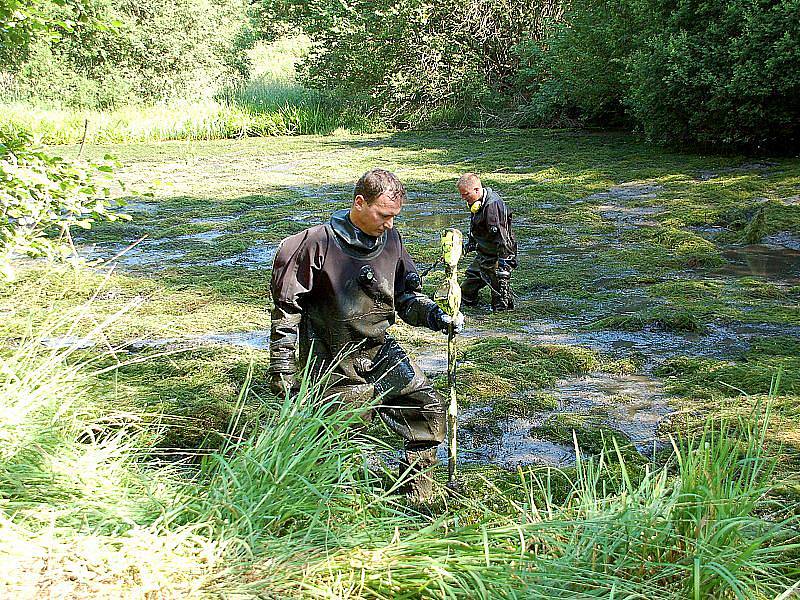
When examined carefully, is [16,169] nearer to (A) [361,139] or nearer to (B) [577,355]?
(B) [577,355]

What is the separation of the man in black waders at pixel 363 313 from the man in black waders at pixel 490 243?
130 inches

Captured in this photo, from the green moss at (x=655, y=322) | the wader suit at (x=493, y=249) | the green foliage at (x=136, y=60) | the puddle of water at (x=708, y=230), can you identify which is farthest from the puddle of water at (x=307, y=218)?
the green foliage at (x=136, y=60)

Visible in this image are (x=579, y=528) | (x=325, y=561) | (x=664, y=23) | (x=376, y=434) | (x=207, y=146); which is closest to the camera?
(x=325, y=561)

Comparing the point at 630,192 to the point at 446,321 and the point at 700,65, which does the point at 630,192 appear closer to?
the point at 700,65

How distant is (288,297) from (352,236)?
430 mm

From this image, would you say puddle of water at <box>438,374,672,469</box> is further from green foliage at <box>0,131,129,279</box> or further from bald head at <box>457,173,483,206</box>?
green foliage at <box>0,131,129,279</box>

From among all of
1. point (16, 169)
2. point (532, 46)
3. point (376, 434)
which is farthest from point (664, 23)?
point (16, 169)

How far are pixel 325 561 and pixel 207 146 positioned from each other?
20650mm

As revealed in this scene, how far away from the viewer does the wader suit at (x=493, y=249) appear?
7.55 meters

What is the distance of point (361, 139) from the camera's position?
23359 mm

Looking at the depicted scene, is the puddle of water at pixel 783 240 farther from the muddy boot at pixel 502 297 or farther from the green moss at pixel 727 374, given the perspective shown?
the green moss at pixel 727 374

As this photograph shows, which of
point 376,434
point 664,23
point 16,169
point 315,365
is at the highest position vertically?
point 664,23

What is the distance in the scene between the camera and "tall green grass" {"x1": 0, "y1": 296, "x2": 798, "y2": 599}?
2752 millimetres

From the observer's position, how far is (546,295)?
8375 mm
